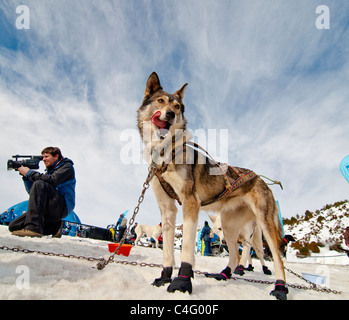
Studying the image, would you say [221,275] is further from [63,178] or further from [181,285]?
[63,178]

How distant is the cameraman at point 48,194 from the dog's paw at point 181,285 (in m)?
3.43

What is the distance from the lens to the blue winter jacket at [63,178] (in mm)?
4461

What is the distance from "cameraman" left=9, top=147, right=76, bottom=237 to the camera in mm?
4148

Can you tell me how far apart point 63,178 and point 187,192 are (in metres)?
3.27

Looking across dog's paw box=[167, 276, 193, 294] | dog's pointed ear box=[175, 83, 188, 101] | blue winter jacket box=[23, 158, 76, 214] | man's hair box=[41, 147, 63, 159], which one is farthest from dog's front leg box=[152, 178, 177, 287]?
man's hair box=[41, 147, 63, 159]

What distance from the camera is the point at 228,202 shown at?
3.56 m

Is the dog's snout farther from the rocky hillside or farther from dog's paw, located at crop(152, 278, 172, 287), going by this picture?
the rocky hillside

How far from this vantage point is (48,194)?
4.39 m

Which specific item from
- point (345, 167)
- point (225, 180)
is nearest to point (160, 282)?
point (225, 180)

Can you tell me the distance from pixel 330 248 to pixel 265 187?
21295 millimetres

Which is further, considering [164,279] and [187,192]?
[187,192]
